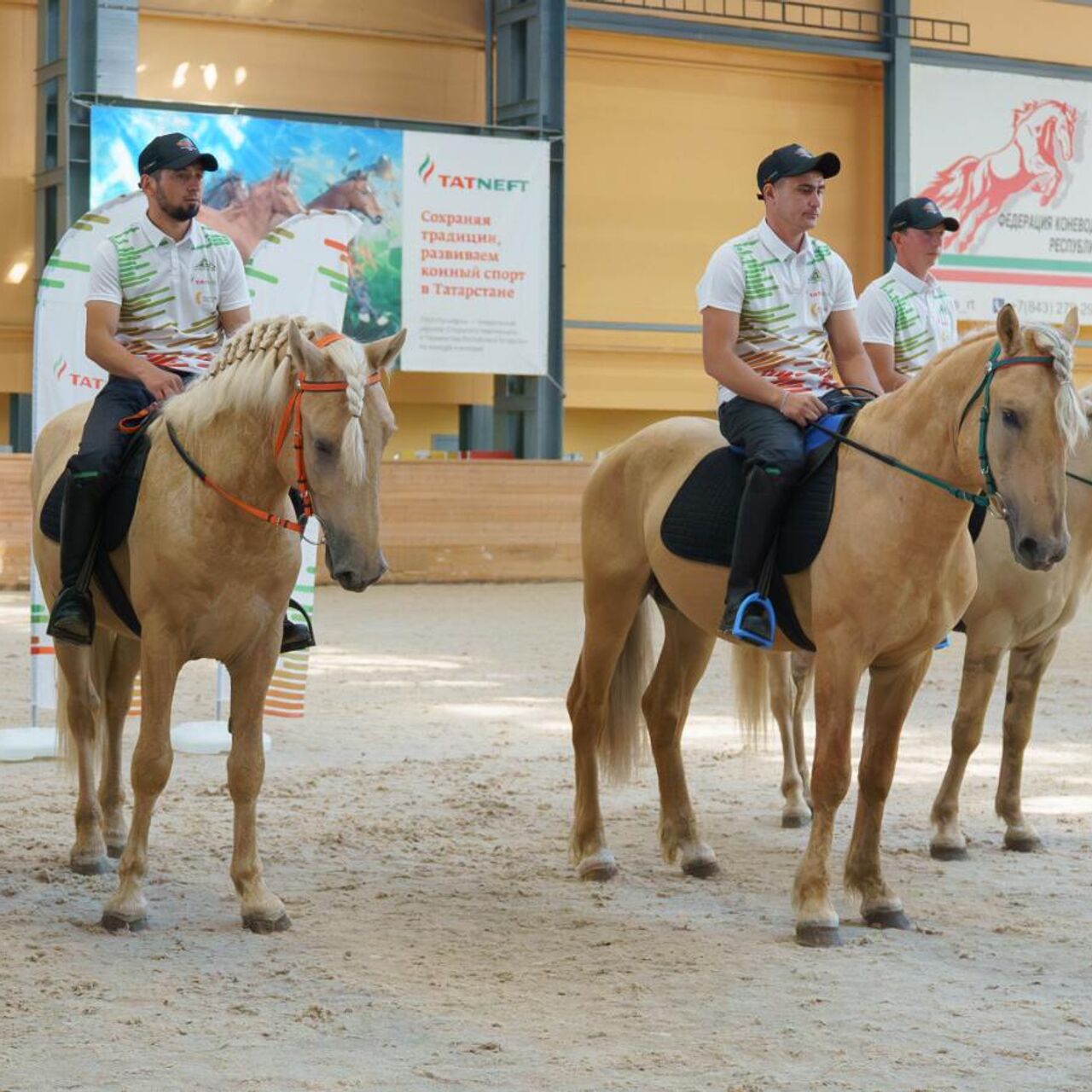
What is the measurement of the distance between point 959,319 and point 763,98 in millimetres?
3698

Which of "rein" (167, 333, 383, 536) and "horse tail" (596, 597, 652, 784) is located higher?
"rein" (167, 333, 383, 536)

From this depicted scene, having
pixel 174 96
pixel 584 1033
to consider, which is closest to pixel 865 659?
pixel 584 1033

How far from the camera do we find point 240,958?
4562mm

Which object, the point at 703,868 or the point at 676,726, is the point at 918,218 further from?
the point at 703,868

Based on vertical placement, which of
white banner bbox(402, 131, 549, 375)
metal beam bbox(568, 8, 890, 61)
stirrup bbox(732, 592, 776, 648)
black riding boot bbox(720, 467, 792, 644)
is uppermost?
metal beam bbox(568, 8, 890, 61)

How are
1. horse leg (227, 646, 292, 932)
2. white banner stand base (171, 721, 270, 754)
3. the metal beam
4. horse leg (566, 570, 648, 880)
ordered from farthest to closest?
the metal beam
white banner stand base (171, 721, 270, 754)
horse leg (566, 570, 648, 880)
horse leg (227, 646, 292, 932)

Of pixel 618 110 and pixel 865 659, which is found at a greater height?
pixel 618 110

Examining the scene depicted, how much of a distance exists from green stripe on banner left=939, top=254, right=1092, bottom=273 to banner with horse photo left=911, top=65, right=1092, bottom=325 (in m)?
0.01

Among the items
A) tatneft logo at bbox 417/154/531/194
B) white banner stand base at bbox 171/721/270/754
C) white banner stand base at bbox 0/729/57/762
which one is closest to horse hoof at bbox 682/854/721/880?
white banner stand base at bbox 171/721/270/754

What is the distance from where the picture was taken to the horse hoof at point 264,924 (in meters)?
4.84

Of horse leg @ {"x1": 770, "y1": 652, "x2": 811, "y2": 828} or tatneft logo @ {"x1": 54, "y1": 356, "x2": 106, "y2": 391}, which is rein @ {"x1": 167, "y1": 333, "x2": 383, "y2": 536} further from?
tatneft logo @ {"x1": 54, "y1": 356, "x2": 106, "y2": 391}

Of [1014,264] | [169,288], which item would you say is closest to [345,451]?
[169,288]

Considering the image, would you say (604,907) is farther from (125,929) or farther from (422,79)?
(422,79)

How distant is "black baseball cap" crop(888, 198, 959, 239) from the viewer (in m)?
6.36
